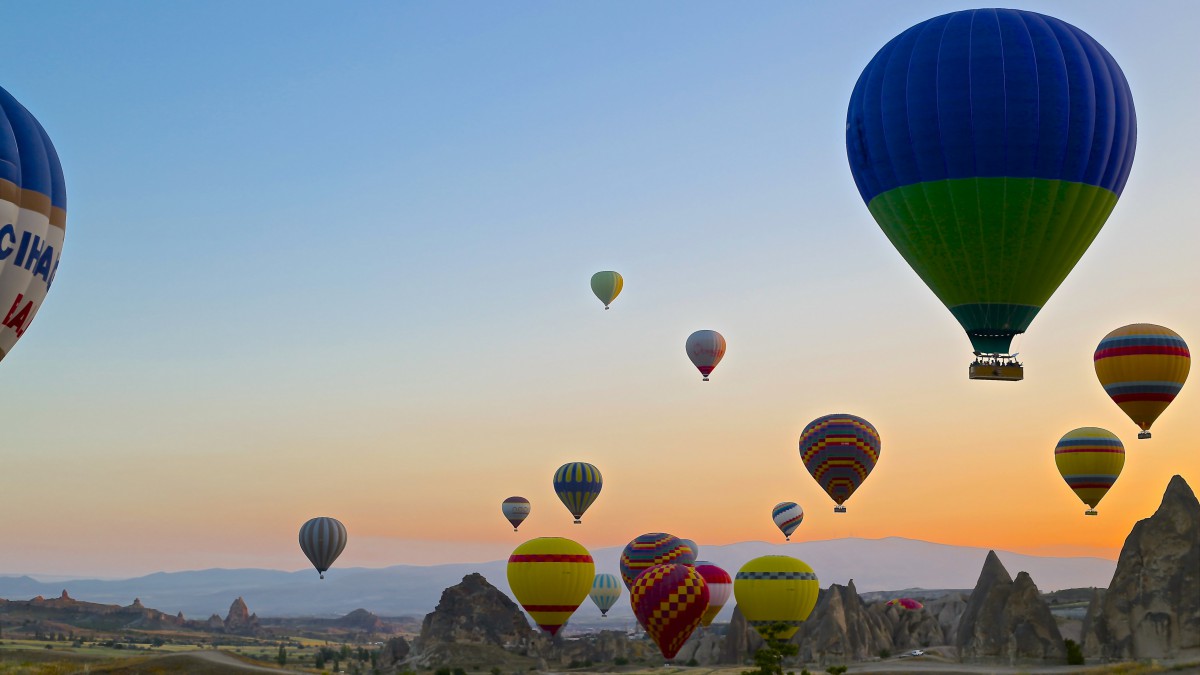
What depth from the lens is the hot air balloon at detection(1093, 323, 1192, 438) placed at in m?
71.0

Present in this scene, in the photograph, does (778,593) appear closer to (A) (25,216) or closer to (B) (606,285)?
(B) (606,285)

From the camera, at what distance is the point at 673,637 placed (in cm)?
6875

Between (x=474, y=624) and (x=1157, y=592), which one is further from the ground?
(x=1157, y=592)

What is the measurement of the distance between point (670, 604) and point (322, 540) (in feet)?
124

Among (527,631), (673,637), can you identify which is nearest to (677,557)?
(527,631)

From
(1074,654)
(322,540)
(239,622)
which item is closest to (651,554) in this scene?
(322,540)

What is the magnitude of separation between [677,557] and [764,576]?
55.7 feet

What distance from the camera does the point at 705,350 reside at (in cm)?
9688

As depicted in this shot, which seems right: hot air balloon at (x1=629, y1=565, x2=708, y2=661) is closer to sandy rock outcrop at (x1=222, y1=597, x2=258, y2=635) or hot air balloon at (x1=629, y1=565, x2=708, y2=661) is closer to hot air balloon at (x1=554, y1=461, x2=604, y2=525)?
hot air balloon at (x1=554, y1=461, x2=604, y2=525)

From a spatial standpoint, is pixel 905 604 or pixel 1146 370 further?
pixel 905 604

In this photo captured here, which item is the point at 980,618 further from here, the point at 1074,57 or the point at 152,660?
the point at 152,660

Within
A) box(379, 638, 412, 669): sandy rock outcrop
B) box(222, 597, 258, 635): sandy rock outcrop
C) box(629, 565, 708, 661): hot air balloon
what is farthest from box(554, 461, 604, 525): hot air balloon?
box(222, 597, 258, 635): sandy rock outcrop

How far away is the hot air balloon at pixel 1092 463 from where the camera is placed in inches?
3135

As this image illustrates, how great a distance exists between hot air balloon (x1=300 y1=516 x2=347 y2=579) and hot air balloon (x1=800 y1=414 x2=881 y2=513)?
3832 cm
